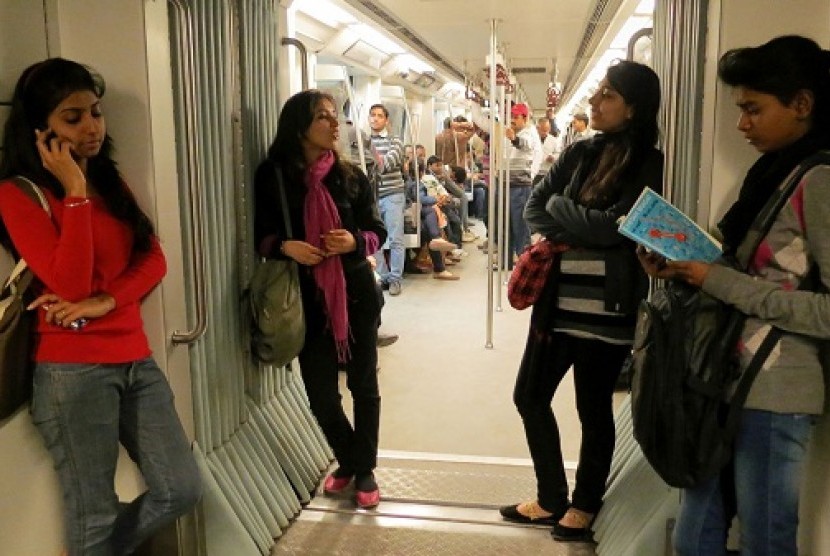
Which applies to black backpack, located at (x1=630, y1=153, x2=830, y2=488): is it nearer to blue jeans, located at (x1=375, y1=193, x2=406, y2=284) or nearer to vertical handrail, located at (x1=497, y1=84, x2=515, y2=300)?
vertical handrail, located at (x1=497, y1=84, x2=515, y2=300)

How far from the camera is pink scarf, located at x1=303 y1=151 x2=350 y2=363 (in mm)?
2650

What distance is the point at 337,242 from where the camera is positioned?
2615mm

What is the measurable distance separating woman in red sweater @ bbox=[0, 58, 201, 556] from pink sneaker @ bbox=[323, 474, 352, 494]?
3.17ft

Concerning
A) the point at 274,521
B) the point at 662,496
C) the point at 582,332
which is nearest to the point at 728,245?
the point at 582,332

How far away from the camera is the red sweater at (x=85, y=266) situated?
1686mm

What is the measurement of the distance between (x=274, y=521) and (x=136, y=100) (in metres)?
1.55

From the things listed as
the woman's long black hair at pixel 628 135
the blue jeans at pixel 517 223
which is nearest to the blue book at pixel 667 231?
the woman's long black hair at pixel 628 135

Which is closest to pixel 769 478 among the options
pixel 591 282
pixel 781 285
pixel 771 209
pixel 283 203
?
pixel 781 285

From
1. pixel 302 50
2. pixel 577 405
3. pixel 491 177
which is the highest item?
pixel 302 50

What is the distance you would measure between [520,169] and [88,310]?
20.8 ft

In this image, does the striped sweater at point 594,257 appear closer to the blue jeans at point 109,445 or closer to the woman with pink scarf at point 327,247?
the woman with pink scarf at point 327,247

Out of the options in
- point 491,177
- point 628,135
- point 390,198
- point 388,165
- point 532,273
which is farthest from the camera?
point 390,198

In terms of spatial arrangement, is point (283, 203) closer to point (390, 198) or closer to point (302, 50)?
point (302, 50)

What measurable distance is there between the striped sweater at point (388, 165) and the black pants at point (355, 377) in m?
3.89
